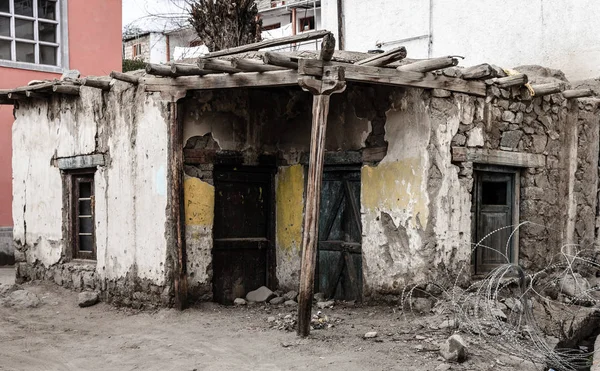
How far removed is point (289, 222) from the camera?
30.1ft

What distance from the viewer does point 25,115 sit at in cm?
1026

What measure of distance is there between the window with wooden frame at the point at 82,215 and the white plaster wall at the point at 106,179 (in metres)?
0.22

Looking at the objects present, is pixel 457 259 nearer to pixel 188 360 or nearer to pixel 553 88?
pixel 553 88

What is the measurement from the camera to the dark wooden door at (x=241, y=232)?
887 cm

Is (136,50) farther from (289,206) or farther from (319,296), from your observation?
(319,296)

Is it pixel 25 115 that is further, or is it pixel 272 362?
pixel 25 115

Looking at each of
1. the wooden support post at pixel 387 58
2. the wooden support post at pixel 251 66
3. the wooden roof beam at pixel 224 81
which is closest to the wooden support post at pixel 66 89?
the wooden roof beam at pixel 224 81

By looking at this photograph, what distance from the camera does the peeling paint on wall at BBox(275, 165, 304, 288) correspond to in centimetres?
911

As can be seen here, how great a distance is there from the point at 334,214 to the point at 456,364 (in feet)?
10.4

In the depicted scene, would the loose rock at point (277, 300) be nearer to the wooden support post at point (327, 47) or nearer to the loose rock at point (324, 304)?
the loose rock at point (324, 304)

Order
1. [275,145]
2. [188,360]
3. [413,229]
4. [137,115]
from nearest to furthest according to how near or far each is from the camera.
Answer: [188,360] < [413,229] < [137,115] < [275,145]

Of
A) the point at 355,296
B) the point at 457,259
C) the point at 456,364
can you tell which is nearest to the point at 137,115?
the point at 355,296

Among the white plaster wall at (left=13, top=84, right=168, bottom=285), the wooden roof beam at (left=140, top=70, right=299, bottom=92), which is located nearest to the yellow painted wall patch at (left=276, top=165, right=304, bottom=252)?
the white plaster wall at (left=13, top=84, right=168, bottom=285)

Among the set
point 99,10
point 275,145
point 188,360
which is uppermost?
point 99,10
